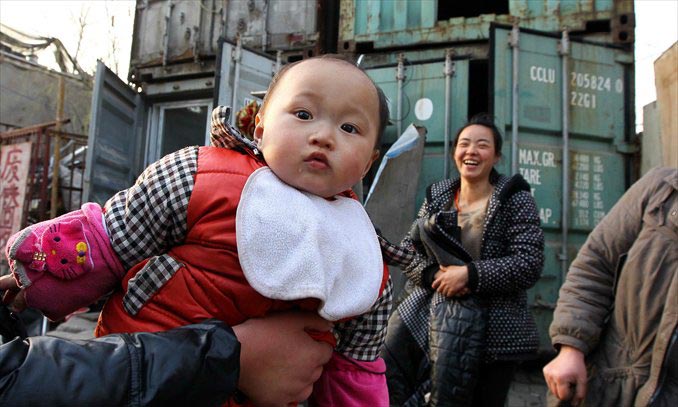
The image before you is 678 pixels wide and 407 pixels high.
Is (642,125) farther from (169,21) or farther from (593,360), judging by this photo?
(169,21)

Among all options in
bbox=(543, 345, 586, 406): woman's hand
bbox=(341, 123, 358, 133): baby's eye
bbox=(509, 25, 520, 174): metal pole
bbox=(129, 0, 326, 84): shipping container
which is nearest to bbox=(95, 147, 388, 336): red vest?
bbox=(341, 123, 358, 133): baby's eye

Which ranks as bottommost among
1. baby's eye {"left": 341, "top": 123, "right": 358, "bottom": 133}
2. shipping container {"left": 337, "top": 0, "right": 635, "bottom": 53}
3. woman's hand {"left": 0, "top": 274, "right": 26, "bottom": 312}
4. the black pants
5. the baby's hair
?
the black pants

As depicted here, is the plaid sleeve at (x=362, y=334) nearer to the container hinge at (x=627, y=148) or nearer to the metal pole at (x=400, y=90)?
the metal pole at (x=400, y=90)

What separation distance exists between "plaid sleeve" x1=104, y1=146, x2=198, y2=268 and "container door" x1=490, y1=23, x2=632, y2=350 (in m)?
3.86

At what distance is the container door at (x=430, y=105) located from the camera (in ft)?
15.5

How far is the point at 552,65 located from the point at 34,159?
21.4ft

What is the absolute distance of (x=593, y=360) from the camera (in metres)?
1.71

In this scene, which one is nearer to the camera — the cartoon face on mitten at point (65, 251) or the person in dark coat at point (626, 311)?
the cartoon face on mitten at point (65, 251)

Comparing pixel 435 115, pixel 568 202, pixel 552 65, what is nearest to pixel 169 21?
pixel 435 115

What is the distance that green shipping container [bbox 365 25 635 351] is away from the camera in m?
4.34

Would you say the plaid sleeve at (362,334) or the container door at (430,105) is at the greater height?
the container door at (430,105)

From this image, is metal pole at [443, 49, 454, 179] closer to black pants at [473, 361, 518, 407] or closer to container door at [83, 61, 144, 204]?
black pants at [473, 361, 518, 407]

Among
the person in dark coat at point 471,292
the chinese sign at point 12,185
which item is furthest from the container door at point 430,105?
the chinese sign at point 12,185

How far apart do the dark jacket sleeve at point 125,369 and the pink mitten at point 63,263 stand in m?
0.20
